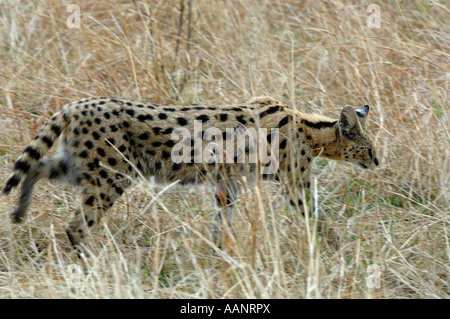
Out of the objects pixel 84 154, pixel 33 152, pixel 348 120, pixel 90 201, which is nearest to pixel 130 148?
pixel 84 154

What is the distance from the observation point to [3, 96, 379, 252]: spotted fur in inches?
197

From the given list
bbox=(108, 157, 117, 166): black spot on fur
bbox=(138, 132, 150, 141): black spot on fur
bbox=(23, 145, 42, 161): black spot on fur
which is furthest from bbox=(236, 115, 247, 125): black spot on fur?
bbox=(23, 145, 42, 161): black spot on fur

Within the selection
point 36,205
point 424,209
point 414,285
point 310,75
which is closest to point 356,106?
point 310,75

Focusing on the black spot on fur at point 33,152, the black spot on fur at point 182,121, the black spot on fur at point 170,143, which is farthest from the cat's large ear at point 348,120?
the black spot on fur at point 33,152

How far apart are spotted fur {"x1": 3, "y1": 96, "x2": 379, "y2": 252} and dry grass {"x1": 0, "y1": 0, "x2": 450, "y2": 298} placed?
218mm

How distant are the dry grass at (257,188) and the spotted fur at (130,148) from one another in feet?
0.72

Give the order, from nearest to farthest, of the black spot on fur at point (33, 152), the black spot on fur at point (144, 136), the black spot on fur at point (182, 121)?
the black spot on fur at point (33, 152), the black spot on fur at point (144, 136), the black spot on fur at point (182, 121)

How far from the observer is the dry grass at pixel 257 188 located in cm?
452

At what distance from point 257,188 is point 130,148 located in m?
1.24

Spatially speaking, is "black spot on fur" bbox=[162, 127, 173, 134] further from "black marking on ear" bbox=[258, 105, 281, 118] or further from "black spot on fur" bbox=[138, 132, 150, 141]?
"black marking on ear" bbox=[258, 105, 281, 118]

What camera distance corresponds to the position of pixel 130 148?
17.0 feet

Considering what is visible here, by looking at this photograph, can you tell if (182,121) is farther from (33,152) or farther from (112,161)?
(33,152)

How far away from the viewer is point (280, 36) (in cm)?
830

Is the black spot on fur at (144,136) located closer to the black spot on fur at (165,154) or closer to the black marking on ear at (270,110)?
the black spot on fur at (165,154)
